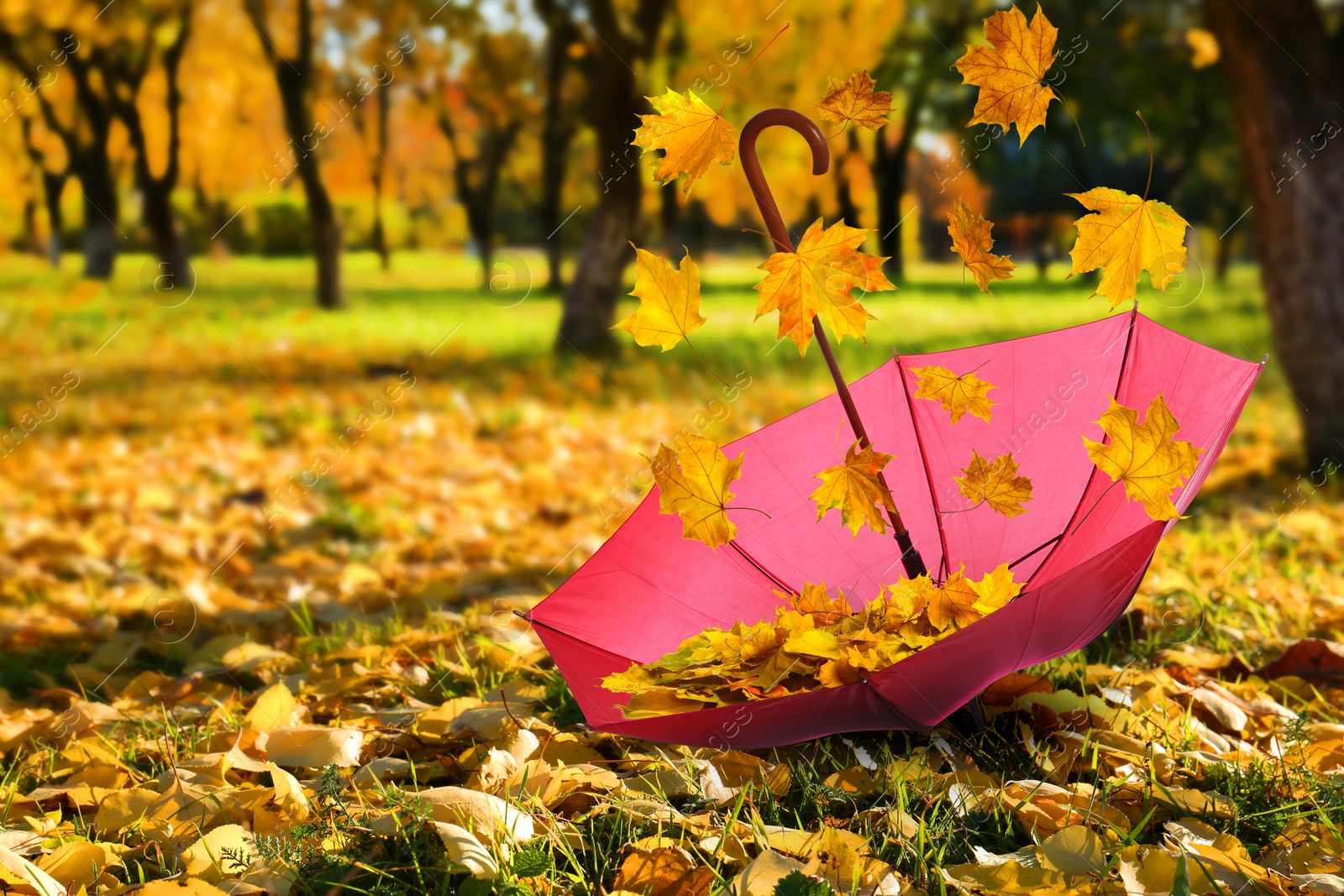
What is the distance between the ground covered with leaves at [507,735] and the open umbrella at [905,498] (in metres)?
0.22

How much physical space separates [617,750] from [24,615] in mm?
2367

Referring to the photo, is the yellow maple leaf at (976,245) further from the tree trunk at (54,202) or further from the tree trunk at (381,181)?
the tree trunk at (54,202)

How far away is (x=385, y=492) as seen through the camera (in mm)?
4746

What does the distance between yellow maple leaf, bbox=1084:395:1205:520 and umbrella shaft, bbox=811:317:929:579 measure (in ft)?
1.00

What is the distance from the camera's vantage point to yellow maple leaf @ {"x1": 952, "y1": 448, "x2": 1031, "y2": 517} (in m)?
1.54

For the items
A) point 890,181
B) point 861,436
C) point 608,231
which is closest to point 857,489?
point 861,436

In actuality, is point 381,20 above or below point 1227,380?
above

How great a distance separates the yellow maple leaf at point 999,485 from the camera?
1545mm

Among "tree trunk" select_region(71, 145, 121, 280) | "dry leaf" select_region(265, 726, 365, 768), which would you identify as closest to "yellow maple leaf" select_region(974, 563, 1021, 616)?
"dry leaf" select_region(265, 726, 365, 768)

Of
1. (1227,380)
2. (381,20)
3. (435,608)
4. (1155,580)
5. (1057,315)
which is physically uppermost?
(381,20)

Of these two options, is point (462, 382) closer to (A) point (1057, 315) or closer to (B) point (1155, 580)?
(B) point (1155, 580)

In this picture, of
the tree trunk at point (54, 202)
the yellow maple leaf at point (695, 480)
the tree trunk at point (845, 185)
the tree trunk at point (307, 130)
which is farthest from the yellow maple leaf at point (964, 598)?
the tree trunk at point (54, 202)

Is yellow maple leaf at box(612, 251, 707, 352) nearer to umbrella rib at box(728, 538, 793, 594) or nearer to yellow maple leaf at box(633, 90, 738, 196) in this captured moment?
yellow maple leaf at box(633, 90, 738, 196)

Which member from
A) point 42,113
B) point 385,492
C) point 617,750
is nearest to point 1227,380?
point 617,750
